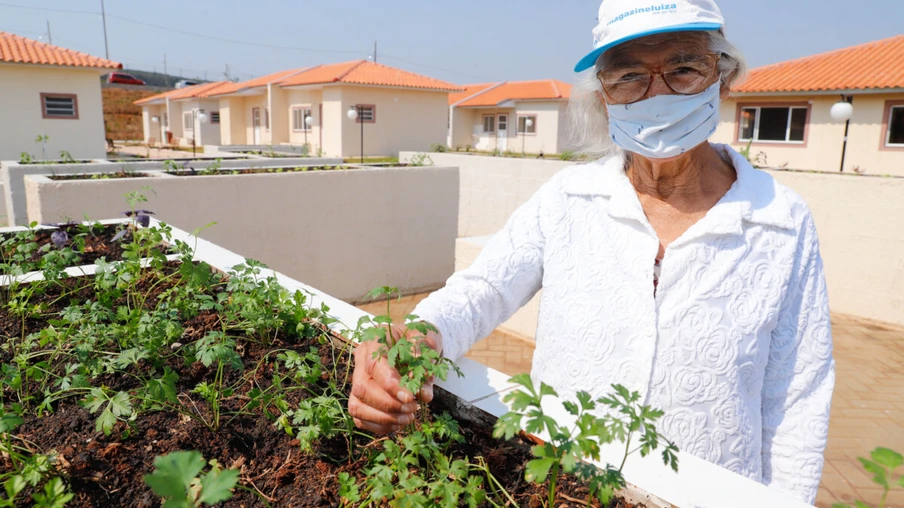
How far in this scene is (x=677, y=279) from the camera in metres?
1.52

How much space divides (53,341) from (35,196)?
180 inches

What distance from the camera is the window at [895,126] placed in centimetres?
1234

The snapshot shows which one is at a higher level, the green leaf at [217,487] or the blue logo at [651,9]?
the blue logo at [651,9]

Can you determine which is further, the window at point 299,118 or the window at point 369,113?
the window at point 299,118

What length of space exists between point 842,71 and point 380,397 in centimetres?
1581

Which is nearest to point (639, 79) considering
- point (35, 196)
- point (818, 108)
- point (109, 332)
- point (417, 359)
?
point (417, 359)

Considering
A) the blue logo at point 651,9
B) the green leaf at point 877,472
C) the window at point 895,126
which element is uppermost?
the window at point 895,126

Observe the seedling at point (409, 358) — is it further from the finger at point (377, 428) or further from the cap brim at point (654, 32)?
the cap brim at point (654, 32)

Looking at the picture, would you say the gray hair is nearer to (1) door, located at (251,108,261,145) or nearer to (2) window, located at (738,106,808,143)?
(2) window, located at (738,106,808,143)

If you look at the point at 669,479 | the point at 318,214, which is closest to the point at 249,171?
the point at 318,214

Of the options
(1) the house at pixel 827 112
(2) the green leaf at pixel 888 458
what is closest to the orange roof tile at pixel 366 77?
(1) the house at pixel 827 112

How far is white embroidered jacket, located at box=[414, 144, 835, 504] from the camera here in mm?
1472

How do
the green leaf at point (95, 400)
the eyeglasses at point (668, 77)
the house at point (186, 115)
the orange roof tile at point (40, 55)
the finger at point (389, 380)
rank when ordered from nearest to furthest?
the finger at point (389, 380), the green leaf at point (95, 400), the eyeglasses at point (668, 77), the orange roof tile at point (40, 55), the house at point (186, 115)

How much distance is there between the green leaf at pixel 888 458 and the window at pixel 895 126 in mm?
14651
